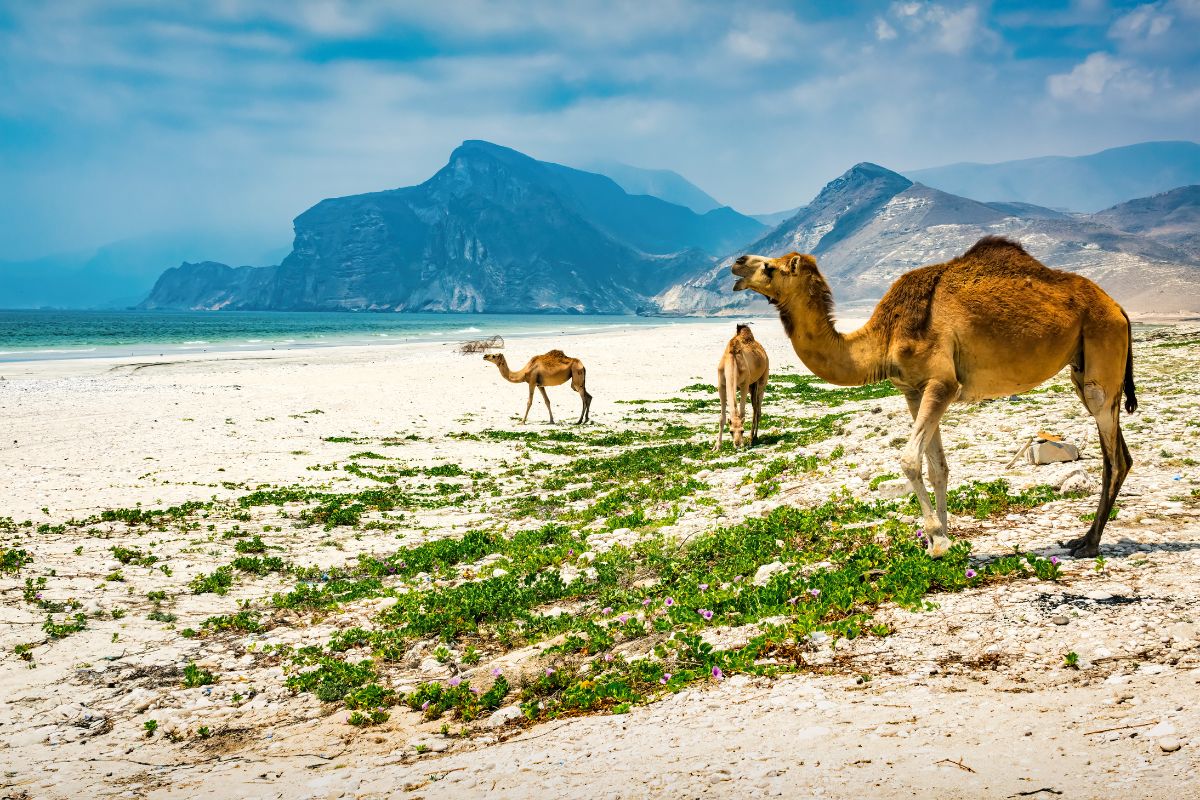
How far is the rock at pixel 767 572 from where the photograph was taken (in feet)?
25.3

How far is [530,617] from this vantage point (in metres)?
7.73

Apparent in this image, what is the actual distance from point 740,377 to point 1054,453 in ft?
23.2

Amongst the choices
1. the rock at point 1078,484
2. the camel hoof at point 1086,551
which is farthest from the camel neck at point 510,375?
the camel hoof at point 1086,551

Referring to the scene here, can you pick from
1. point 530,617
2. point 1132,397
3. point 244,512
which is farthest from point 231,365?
point 1132,397

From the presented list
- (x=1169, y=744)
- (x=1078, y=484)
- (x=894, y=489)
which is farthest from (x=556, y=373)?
(x=1169, y=744)

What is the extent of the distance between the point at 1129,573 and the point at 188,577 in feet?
34.7

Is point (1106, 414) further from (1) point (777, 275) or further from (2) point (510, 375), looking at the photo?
(2) point (510, 375)

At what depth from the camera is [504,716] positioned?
5711 mm

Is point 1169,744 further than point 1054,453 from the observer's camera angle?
No

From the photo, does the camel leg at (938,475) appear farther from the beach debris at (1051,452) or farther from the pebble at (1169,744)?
the beach debris at (1051,452)

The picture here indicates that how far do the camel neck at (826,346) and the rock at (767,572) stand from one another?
2.10m

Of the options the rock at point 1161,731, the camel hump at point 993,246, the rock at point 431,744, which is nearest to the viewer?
the rock at point 1161,731

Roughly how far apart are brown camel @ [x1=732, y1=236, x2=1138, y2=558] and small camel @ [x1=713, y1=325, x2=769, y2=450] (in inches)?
A: 345

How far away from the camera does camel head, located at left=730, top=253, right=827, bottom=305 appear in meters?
7.24
